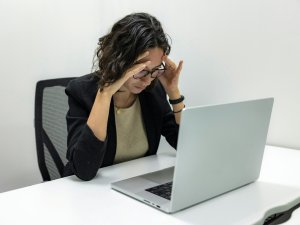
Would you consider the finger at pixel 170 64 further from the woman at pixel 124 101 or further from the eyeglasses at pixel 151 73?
the eyeglasses at pixel 151 73

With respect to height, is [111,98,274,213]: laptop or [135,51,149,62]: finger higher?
[135,51,149,62]: finger

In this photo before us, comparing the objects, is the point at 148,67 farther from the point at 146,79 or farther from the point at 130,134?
the point at 130,134

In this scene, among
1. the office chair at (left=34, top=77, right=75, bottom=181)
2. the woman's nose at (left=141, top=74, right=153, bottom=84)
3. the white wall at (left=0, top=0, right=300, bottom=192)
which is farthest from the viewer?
the office chair at (left=34, top=77, right=75, bottom=181)

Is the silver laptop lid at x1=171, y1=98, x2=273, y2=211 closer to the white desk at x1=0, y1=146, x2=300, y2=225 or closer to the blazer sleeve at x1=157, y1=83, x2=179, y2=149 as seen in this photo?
the white desk at x1=0, y1=146, x2=300, y2=225

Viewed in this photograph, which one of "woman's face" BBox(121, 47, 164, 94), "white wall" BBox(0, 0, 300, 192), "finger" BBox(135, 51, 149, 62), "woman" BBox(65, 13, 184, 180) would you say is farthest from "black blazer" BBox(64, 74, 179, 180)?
"white wall" BBox(0, 0, 300, 192)

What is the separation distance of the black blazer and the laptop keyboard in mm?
Result: 211

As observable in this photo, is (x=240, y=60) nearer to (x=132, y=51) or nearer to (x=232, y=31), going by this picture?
(x=232, y=31)

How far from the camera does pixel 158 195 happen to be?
0.97 metres

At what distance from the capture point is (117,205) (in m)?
0.95

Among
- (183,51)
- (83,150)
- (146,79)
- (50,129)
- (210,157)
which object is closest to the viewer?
(210,157)

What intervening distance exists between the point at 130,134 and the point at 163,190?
42cm

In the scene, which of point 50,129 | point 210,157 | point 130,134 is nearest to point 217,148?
point 210,157

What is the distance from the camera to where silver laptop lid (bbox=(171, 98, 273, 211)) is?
32.9 inches

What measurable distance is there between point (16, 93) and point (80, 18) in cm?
55
